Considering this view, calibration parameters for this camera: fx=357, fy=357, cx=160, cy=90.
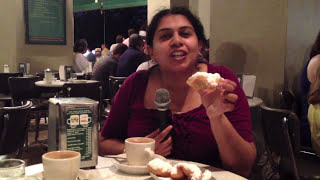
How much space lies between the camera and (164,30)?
178cm

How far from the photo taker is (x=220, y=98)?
56.8 inches

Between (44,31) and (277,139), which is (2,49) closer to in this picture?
(44,31)

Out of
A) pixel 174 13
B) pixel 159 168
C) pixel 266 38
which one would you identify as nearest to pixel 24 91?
pixel 266 38

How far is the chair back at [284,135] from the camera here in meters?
2.01

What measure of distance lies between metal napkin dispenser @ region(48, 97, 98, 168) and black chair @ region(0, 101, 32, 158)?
1.32 meters

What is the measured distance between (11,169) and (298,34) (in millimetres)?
3529

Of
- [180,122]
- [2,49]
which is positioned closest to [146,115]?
[180,122]

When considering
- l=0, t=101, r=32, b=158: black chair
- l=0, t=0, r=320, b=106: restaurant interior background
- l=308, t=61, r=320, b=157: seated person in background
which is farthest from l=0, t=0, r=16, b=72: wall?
l=308, t=61, r=320, b=157: seated person in background

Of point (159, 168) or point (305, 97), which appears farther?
point (305, 97)

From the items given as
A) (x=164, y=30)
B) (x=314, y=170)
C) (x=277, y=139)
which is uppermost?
(x=164, y=30)

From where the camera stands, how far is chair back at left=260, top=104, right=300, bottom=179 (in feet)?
6.59

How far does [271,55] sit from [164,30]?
2.40 meters

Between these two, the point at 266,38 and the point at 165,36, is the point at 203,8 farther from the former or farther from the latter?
the point at 165,36

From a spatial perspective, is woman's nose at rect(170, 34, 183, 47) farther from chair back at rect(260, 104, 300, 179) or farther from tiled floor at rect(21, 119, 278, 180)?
tiled floor at rect(21, 119, 278, 180)
